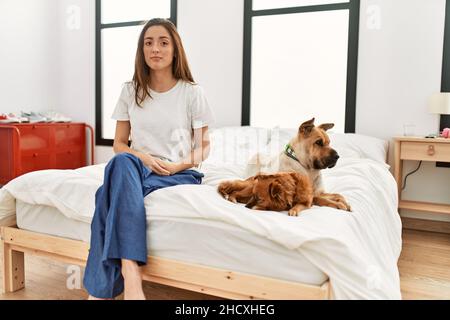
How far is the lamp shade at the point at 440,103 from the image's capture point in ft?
8.72

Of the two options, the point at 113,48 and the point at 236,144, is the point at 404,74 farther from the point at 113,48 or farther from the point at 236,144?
the point at 113,48


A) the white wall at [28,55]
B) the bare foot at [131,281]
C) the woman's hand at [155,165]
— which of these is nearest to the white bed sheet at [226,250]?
the bare foot at [131,281]

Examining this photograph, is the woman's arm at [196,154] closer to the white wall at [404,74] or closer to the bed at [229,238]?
the bed at [229,238]

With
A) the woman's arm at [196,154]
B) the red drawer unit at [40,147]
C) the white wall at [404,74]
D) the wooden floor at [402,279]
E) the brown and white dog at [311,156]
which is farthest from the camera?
the red drawer unit at [40,147]

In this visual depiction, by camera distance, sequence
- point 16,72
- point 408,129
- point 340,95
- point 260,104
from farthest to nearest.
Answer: point 16,72, point 260,104, point 340,95, point 408,129

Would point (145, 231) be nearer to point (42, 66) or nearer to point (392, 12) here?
point (392, 12)

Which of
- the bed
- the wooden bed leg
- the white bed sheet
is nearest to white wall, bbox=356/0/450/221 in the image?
the bed

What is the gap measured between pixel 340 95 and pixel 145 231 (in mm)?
2336

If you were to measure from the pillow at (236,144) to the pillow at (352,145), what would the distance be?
9 cm

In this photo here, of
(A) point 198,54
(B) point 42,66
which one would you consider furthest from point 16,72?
(A) point 198,54

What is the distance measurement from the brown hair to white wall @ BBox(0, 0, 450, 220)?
1.84 metres

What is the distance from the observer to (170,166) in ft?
5.40

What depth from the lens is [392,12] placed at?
3012 mm
